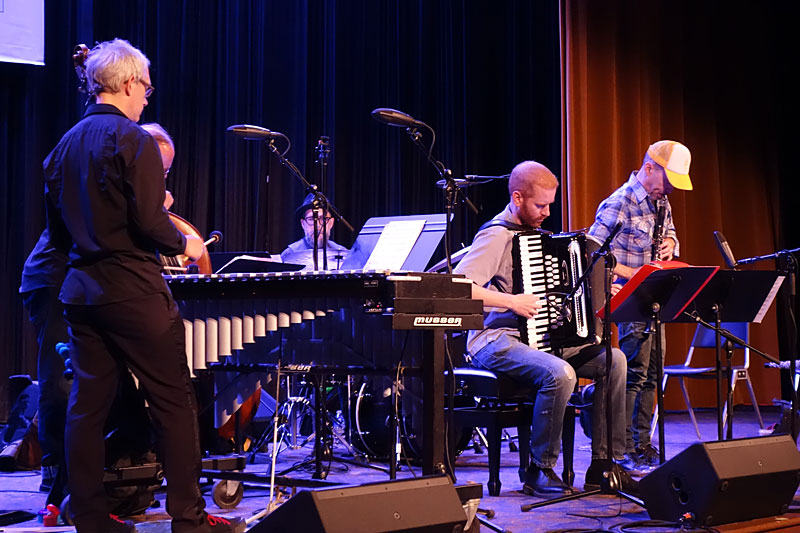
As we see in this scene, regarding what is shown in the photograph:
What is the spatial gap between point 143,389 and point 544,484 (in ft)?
7.36

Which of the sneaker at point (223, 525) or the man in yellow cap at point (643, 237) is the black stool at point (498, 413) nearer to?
the man in yellow cap at point (643, 237)

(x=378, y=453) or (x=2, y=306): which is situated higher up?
(x=2, y=306)

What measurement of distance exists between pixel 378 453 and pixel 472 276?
1.79m

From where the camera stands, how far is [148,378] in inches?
123

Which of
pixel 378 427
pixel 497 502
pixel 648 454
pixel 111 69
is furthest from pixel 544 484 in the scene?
pixel 111 69

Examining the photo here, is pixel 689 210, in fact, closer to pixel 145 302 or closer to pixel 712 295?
pixel 712 295

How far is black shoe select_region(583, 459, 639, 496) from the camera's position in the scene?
4.17 metres

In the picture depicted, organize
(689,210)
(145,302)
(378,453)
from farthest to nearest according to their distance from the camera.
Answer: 1. (689,210)
2. (378,453)
3. (145,302)

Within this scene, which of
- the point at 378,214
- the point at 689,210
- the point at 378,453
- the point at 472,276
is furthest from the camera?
the point at 689,210

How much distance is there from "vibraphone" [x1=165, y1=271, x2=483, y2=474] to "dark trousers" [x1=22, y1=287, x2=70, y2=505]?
52 centimetres

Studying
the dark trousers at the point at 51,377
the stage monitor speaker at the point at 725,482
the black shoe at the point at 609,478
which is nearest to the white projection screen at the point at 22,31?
the dark trousers at the point at 51,377

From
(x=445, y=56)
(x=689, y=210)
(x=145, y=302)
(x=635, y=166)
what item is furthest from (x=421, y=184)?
(x=145, y=302)

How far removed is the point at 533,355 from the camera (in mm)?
4570

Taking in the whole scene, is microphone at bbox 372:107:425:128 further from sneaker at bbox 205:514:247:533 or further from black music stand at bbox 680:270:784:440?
sneaker at bbox 205:514:247:533
